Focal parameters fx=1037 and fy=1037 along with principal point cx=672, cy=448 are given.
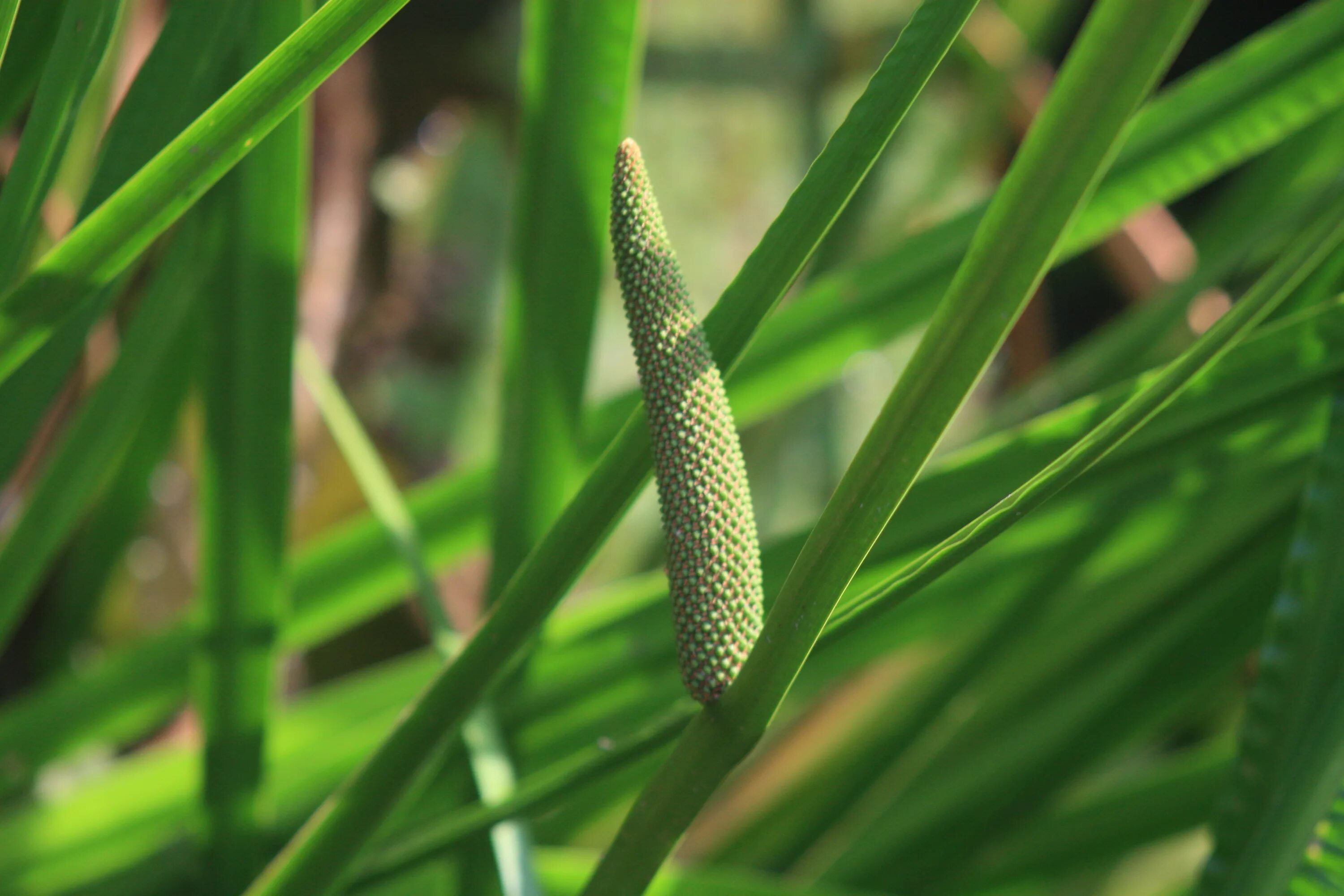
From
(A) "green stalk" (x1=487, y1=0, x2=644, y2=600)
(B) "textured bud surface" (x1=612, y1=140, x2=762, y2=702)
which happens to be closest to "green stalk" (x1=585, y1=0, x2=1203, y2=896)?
(B) "textured bud surface" (x1=612, y1=140, x2=762, y2=702)

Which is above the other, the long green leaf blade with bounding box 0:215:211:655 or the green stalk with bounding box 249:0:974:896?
the long green leaf blade with bounding box 0:215:211:655

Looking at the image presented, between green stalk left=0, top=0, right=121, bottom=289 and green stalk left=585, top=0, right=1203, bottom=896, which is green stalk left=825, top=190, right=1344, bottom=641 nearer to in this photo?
green stalk left=585, top=0, right=1203, bottom=896

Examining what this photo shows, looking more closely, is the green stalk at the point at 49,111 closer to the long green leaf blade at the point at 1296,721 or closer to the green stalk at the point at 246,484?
the green stalk at the point at 246,484

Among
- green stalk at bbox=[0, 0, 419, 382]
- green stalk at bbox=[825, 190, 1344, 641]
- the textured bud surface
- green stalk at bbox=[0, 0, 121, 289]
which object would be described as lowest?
green stalk at bbox=[825, 190, 1344, 641]

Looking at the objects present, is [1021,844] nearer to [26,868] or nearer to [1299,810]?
[1299,810]

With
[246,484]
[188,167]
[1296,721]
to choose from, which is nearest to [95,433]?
[246,484]

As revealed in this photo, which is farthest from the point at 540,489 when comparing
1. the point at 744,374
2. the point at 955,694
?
the point at 955,694

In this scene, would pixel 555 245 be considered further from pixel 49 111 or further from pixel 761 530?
pixel 761 530

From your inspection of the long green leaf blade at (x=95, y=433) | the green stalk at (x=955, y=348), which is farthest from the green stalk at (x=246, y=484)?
the green stalk at (x=955, y=348)
